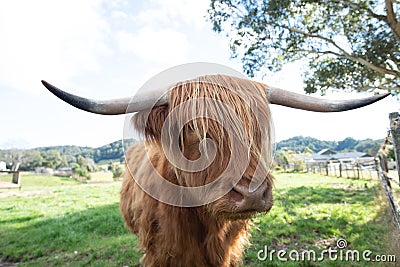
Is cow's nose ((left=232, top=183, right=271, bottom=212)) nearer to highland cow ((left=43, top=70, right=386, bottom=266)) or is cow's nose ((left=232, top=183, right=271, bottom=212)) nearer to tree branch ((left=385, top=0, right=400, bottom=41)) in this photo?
highland cow ((left=43, top=70, right=386, bottom=266))

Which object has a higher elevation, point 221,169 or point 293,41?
point 293,41

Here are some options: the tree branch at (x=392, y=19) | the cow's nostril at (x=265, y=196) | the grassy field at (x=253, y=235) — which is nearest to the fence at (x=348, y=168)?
the tree branch at (x=392, y=19)

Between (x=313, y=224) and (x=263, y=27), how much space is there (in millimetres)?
7059

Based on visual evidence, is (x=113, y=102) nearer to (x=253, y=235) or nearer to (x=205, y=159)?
(x=205, y=159)

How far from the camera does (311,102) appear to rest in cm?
229

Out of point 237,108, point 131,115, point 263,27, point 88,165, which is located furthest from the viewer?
point 88,165

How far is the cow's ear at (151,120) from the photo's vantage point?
7.12 feet

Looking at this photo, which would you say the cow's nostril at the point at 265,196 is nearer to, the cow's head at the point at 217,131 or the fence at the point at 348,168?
the cow's head at the point at 217,131

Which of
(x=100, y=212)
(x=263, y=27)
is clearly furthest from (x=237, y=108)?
(x=263, y=27)

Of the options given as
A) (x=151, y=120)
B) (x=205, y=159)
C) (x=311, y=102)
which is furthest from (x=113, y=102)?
(x=311, y=102)

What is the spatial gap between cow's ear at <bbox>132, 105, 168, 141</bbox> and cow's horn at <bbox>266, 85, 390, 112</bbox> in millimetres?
885

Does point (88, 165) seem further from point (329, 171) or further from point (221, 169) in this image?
point (221, 169)

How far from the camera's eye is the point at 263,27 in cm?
1015

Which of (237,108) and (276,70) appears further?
(276,70)
